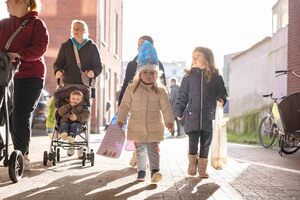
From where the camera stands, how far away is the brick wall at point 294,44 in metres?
13.0

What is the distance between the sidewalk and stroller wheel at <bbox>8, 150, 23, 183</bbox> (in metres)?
0.08

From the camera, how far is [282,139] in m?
10.2

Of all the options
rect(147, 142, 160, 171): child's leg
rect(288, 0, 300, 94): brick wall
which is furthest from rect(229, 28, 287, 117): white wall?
rect(147, 142, 160, 171): child's leg

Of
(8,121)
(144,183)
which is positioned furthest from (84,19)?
(8,121)

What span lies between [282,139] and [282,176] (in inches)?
140

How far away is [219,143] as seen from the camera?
22.6 ft

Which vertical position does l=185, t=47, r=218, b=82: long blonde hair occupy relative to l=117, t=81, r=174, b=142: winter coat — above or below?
above

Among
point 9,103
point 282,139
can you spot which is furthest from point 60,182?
point 282,139

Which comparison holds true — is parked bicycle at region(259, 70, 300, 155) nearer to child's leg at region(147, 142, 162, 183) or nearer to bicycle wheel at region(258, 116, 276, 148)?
bicycle wheel at region(258, 116, 276, 148)

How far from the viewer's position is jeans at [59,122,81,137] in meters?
7.29

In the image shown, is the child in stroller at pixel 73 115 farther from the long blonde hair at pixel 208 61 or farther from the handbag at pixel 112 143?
the long blonde hair at pixel 208 61

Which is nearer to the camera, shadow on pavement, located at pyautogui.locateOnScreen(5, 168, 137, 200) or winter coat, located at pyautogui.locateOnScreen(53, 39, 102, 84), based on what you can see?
shadow on pavement, located at pyautogui.locateOnScreen(5, 168, 137, 200)

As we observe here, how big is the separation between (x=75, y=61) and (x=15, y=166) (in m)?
2.57

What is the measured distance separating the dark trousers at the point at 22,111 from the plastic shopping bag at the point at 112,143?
1143mm
